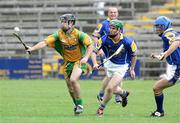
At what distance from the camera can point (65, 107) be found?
598 inches

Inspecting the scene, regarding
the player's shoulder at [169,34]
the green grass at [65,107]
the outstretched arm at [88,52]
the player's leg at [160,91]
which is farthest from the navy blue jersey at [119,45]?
the green grass at [65,107]

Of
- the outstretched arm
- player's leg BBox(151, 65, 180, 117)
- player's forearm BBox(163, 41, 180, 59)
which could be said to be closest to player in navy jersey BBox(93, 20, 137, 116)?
the outstretched arm

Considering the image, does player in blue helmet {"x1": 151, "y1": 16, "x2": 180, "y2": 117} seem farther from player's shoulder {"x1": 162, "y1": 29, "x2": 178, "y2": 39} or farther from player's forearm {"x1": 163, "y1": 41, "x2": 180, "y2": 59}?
player's forearm {"x1": 163, "y1": 41, "x2": 180, "y2": 59}

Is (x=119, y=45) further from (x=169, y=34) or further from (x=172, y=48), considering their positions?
(x=172, y=48)

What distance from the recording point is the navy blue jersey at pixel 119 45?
528 inches

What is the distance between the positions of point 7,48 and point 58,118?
68.0 feet

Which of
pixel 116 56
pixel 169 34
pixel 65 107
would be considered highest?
pixel 169 34

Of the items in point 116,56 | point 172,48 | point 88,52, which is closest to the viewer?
point 172,48

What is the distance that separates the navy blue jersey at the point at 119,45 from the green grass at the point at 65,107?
3.74 ft

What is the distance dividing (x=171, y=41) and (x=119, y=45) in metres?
1.12

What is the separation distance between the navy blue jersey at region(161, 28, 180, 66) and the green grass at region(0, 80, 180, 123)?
44.0 inches

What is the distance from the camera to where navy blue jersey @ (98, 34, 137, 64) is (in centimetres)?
1342

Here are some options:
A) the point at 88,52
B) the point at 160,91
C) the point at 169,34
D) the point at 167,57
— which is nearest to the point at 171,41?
the point at 169,34

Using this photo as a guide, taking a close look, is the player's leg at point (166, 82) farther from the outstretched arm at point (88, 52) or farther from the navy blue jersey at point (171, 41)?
the outstretched arm at point (88, 52)
